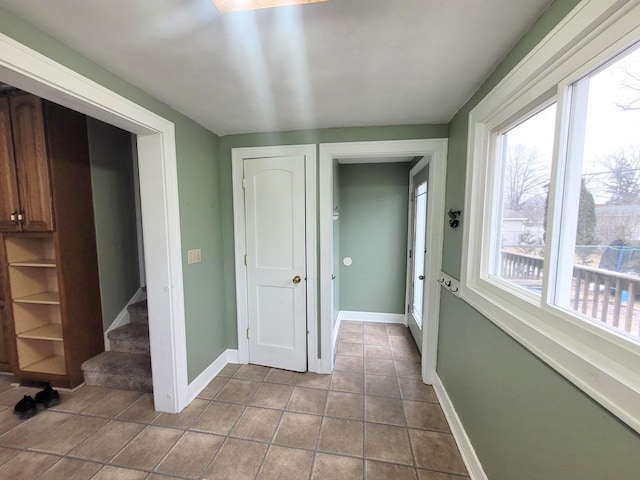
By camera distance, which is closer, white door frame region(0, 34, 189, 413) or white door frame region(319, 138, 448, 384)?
white door frame region(0, 34, 189, 413)

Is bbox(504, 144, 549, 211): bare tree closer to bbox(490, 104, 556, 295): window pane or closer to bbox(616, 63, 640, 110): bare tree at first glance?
bbox(490, 104, 556, 295): window pane

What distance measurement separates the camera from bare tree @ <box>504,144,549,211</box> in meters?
1.10

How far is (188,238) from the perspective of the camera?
1935 mm

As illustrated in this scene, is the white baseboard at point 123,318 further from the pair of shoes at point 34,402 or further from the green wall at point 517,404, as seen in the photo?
the green wall at point 517,404

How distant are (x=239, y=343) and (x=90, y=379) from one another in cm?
121

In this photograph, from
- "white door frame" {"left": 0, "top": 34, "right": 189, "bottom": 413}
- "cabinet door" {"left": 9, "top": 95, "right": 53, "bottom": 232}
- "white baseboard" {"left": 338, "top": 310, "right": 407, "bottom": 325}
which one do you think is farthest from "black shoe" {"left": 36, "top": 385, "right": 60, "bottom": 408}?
"white baseboard" {"left": 338, "top": 310, "right": 407, "bottom": 325}

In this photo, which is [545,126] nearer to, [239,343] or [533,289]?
[533,289]

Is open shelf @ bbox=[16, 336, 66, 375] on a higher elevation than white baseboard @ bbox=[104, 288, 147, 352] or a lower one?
lower

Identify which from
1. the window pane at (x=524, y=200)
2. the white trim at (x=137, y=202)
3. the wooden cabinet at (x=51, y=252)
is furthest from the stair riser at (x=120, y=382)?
the window pane at (x=524, y=200)

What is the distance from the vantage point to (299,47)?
3.76ft

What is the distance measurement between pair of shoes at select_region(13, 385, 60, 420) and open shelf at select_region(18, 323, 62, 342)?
37 centimetres

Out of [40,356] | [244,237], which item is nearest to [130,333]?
[40,356]

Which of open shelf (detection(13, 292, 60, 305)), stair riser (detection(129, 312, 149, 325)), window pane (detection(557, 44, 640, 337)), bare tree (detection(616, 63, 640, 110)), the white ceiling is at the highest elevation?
the white ceiling

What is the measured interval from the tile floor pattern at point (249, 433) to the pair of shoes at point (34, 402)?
0.13 ft
